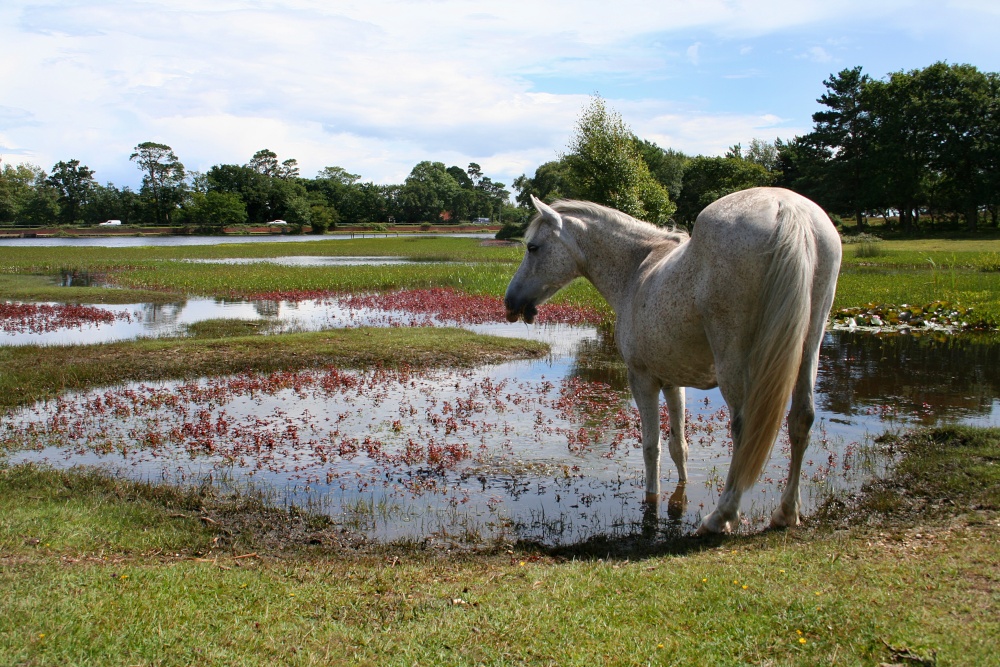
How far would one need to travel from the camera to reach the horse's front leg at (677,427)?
21.2 ft

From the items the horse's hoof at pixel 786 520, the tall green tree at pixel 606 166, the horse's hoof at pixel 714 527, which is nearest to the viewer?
the horse's hoof at pixel 714 527

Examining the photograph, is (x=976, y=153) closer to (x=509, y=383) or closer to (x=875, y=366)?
(x=875, y=366)

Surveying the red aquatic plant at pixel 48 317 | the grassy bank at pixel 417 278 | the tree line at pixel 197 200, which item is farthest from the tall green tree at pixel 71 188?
the red aquatic plant at pixel 48 317

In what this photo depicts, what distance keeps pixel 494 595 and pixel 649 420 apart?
2652 millimetres

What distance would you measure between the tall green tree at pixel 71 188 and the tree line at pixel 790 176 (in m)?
0.17

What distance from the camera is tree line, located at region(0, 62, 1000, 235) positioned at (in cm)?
4828

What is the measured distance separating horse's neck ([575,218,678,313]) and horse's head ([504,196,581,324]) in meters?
0.15

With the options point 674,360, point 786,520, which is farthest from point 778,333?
point 786,520

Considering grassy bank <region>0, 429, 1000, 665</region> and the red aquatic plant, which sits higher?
the red aquatic plant

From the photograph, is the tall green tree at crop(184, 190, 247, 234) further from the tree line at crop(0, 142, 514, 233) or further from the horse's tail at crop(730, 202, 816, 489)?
the horse's tail at crop(730, 202, 816, 489)

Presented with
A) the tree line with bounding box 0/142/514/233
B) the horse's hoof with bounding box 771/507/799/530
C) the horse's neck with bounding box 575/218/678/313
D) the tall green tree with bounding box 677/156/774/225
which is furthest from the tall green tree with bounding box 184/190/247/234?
the horse's hoof with bounding box 771/507/799/530

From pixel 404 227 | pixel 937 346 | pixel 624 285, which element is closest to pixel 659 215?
pixel 937 346

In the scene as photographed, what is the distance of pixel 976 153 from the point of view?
53000mm

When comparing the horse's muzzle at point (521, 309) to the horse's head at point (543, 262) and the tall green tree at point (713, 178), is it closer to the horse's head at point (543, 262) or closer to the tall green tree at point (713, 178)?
the horse's head at point (543, 262)
